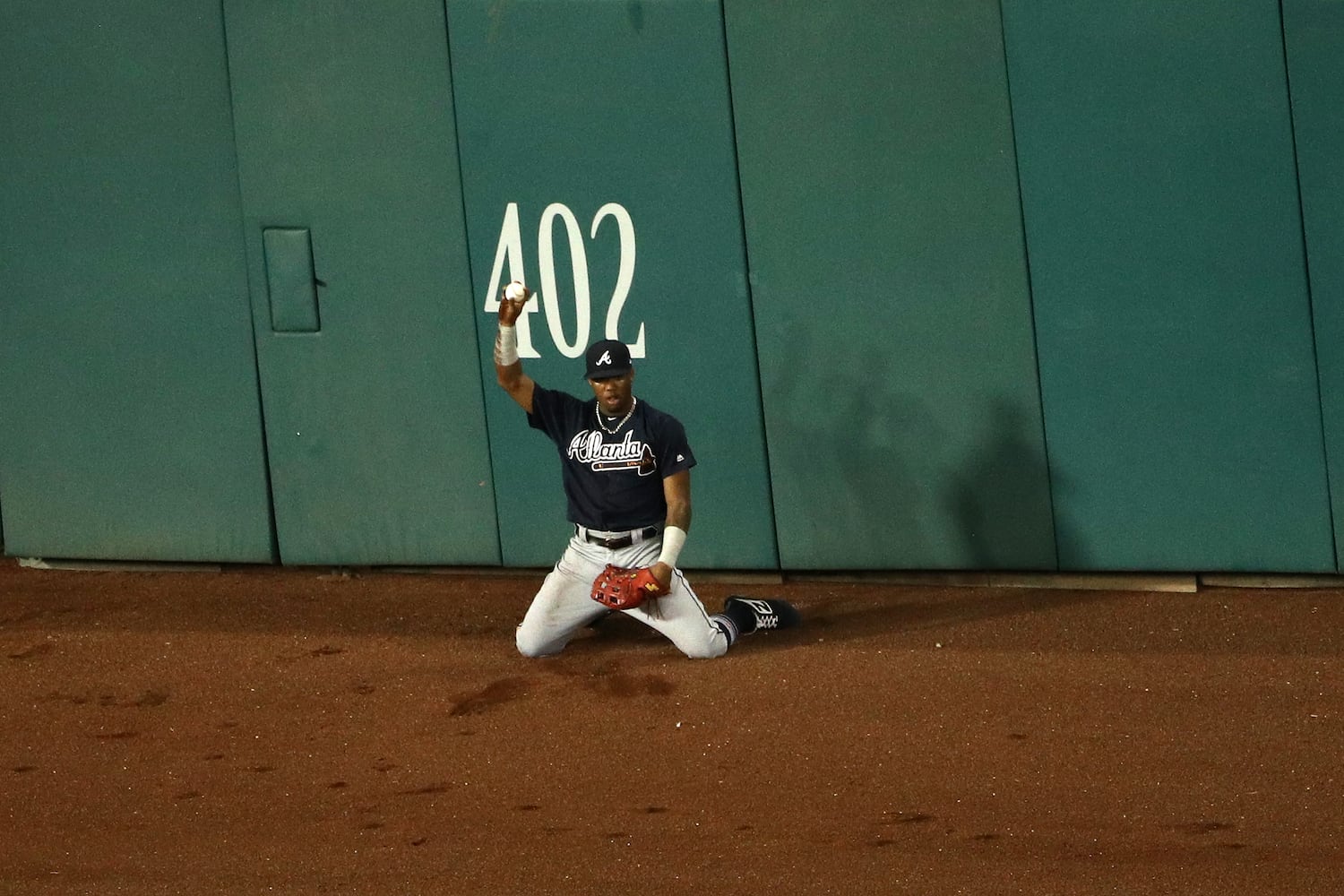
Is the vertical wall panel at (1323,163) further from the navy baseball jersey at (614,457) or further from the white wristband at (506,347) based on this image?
the white wristband at (506,347)

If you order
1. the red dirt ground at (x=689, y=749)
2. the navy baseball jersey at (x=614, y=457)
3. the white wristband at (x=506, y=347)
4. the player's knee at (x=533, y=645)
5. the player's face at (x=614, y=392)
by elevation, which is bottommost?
the red dirt ground at (x=689, y=749)

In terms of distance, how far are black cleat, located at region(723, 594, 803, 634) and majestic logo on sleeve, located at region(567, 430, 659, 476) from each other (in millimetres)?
696

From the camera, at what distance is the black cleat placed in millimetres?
7043

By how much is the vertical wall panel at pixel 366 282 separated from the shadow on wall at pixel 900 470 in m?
1.46

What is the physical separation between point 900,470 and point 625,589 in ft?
5.37

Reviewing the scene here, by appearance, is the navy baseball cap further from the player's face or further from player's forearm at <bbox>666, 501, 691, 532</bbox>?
player's forearm at <bbox>666, 501, 691, 532</bbox>

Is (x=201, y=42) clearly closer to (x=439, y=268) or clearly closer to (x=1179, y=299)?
(x=439, y=268)

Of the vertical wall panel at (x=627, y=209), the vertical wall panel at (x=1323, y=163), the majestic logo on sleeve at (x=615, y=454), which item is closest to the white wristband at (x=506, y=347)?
the majestic logo on sleeve at (x=615, y=454)

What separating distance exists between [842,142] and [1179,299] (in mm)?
1535

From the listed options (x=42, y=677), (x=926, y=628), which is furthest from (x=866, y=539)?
(x=42, y=677)

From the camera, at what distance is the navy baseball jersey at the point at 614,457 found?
22.2ft

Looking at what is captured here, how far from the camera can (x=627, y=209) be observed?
7738 mm

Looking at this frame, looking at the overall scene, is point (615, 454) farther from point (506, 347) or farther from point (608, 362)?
point (506, 347)

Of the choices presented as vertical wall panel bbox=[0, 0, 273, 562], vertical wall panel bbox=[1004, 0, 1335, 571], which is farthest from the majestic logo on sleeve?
vertical wall panel bbox=[0, 0, 273, 562]
